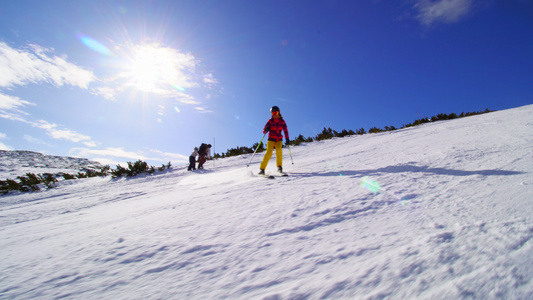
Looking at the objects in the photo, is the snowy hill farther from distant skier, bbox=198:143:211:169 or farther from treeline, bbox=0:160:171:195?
distant skier, bbox=198:143:211:169

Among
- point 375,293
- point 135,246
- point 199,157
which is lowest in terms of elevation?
point 375,293

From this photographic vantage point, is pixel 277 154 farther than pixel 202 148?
No

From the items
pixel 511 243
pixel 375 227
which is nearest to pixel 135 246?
pixel 375 227

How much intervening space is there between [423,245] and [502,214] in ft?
2.60

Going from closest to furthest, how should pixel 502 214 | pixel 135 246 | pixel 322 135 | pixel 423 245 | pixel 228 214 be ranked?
pixel 423 245, pixel 502 214, pixel 135 246, pixel 228 214, pixel 322 135

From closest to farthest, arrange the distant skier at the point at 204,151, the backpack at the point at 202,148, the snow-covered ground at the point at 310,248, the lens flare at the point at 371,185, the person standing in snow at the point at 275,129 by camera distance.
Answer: the snow-covered ground at the point at 310,248
the lens flare at the point at 371,185
the person standing in snow at the point at 275,129
the distant skier at the point at 204,151
the backpack at the point at 202,148

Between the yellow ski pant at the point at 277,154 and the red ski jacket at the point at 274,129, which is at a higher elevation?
the red ski jacket at the point at 274,129

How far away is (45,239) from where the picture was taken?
205cm

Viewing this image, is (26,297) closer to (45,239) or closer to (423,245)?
(45,239)

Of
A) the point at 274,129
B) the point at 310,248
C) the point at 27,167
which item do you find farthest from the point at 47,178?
the point at 310,248

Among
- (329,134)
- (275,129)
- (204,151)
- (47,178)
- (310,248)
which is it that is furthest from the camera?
(329,134)

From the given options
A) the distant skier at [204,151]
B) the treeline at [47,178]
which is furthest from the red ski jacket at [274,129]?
the treeline at [47,178]

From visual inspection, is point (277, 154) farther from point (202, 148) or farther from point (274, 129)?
point (202, 148)

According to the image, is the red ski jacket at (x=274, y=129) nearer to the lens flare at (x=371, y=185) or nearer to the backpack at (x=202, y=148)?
the lens flare at (x=371, y=185)
